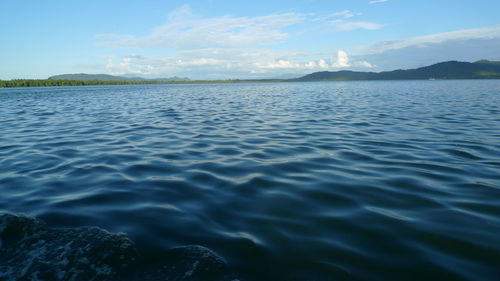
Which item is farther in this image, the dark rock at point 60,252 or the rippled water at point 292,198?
the rippled water at point 292,198

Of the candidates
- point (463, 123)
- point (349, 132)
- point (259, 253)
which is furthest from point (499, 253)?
point (463, 123)

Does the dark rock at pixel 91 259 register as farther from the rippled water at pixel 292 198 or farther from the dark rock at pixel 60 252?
the rippled water at pixel 292 198

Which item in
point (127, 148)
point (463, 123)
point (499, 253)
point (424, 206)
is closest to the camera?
point (499, 253)

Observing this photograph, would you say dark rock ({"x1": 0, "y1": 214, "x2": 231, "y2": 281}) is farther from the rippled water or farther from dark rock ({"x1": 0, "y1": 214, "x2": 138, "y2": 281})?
the rippled water

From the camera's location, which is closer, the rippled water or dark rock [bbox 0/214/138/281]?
dark rock [bbox 0/214/138/281]

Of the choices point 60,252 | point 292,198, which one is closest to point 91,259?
point 60,252

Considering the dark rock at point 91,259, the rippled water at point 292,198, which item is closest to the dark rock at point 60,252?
the dark rock at point 91,259

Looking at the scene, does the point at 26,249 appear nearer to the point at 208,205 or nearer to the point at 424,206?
the point at 208,205

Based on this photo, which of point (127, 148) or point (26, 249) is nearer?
point (26, 249)

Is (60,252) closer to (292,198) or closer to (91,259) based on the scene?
(91,259)

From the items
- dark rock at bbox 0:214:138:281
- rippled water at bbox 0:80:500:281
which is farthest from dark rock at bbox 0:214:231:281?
rippled water at bbox 0:80:500:281

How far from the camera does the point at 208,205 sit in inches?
220

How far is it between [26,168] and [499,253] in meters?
11.1

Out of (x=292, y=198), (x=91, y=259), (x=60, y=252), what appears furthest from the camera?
(x=292, y=198)
